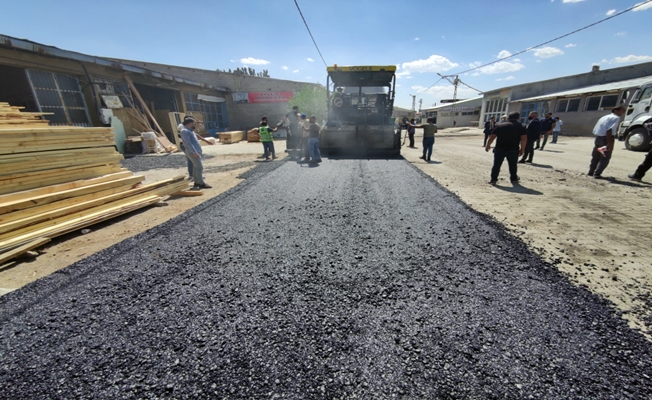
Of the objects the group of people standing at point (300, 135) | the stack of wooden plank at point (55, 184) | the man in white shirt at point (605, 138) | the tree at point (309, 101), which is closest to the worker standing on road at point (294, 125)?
the group of people standing at point (300, 135)

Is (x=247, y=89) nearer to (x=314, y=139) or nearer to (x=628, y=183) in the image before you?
(x=314, y=139)

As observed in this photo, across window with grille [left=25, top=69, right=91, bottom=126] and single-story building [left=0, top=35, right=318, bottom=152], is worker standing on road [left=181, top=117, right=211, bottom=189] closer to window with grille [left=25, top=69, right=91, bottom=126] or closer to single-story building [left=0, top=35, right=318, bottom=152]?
window with grille [left=25, top=69, right=91, bottom=126]

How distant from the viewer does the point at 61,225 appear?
12.4 ft

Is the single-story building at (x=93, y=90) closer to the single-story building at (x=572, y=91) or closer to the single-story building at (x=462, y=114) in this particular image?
the single-story building at (x=572, y=91)

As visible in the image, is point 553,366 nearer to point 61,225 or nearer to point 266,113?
point 61,225

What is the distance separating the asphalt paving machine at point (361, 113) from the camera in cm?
998

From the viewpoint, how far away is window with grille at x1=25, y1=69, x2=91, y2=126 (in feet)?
33.4

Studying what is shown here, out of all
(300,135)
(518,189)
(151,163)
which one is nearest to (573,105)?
(518,189)

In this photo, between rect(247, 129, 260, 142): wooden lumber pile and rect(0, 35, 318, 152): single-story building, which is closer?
rect(0, 35, 318, 152): single-story building

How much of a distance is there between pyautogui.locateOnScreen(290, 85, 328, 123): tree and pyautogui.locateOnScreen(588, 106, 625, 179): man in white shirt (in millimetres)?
19855

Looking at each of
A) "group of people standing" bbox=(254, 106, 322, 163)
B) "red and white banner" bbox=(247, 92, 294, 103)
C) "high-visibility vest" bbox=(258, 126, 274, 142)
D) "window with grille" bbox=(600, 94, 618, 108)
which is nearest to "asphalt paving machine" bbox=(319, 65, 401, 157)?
"group of people standing" bbox=(254, 106, 322, 163)

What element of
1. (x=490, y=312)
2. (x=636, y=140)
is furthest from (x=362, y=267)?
(x=636, y=140)

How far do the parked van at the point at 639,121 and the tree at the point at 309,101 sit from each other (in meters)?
18.9

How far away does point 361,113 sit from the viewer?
10.8 meters
